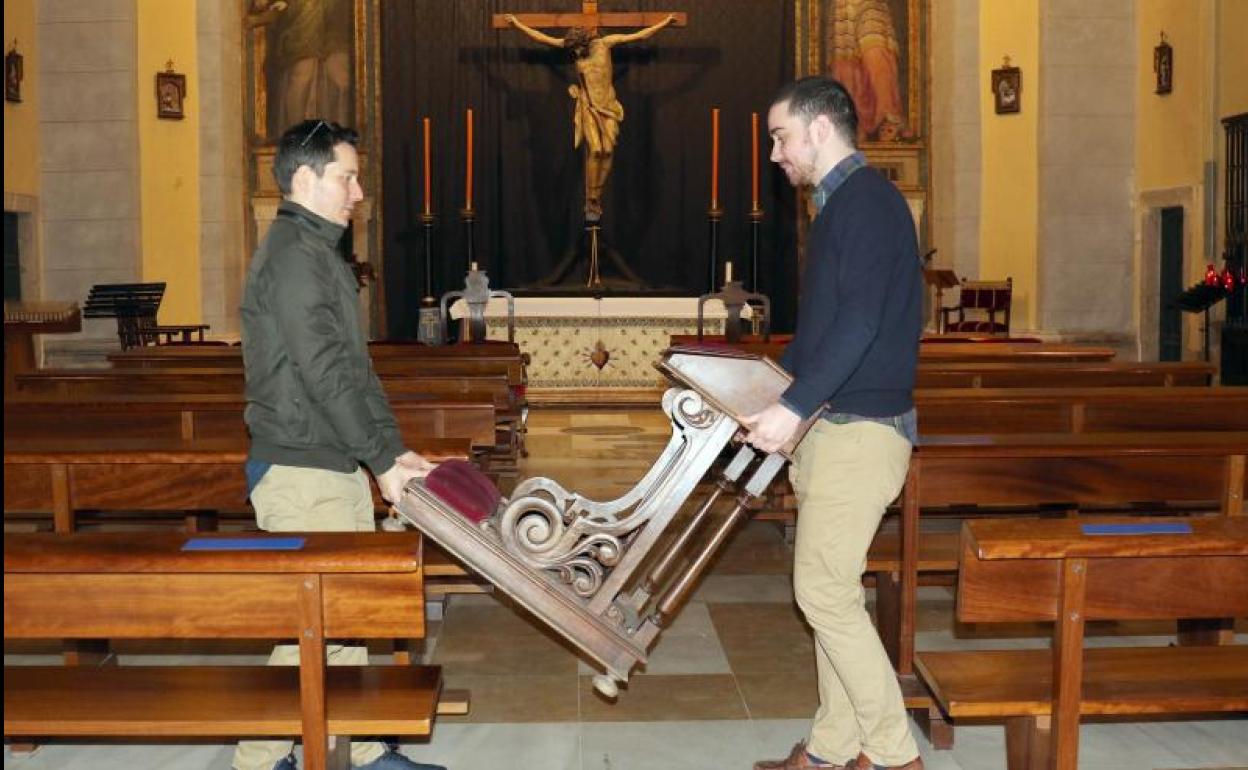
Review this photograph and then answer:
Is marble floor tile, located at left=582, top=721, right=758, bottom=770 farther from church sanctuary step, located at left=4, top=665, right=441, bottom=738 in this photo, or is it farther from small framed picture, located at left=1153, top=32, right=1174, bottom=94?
small framed picture, located at left=1153, top=32, right=1174, bottom=94

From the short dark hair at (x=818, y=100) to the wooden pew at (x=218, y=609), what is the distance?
119 cm

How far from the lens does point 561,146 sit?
14844mm

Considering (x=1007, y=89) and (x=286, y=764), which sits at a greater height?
(x=1007, y=89)

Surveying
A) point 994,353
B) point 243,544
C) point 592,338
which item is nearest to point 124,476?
point 243,544

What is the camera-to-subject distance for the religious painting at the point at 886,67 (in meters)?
13.9

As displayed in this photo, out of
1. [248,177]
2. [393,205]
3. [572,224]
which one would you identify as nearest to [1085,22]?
[572,224]

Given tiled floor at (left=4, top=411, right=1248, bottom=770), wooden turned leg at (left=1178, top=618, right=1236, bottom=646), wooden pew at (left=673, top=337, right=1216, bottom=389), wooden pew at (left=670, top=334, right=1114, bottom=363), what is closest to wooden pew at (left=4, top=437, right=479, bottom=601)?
tiled floor at (left=4, top=411, right=1248, bottom=770)

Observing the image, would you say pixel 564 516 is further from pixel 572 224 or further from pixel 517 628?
pixel 572 224

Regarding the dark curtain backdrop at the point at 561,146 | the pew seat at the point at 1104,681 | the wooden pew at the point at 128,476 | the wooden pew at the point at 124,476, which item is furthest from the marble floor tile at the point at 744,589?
the dark curtain backdrop at the point at 561,146

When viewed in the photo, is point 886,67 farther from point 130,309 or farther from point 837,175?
point 837,175

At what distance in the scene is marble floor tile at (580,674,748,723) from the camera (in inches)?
148

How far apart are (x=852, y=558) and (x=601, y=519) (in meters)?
0.53

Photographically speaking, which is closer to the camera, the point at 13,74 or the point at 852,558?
the point at 852,558

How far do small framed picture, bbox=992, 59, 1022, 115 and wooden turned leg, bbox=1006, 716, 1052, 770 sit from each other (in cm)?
1067
